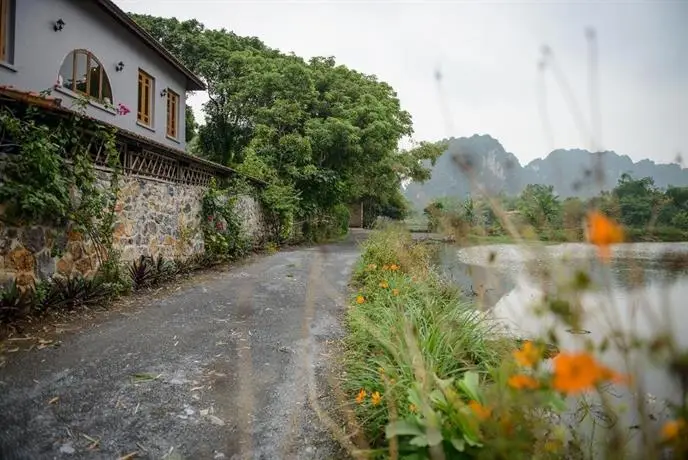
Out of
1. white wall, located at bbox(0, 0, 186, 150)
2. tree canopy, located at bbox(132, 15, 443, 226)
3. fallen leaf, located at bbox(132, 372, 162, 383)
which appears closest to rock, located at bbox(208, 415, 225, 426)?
fallen leaf, located at bbox(132, 372, 162, 383)

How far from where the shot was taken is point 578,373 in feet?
2.62

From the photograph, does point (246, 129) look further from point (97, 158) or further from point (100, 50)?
point (97, 158)

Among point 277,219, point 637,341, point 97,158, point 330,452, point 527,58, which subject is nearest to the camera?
point 637,341

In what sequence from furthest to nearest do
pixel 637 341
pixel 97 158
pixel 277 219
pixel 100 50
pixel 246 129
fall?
pixel 246 129 → pixel 277 219 → pixel 100 50 → pixel 97 158 → pixel 637 341

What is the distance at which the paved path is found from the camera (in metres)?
2.67

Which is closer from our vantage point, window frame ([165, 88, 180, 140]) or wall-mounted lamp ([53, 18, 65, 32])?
wall-mounted lamp ([53, 18, 65, 32])

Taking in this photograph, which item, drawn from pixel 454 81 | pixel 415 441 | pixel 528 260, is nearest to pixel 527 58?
pixel 454 81

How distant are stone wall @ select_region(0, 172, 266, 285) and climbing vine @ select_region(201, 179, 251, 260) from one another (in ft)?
0.71

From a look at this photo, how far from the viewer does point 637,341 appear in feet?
A: 3.28

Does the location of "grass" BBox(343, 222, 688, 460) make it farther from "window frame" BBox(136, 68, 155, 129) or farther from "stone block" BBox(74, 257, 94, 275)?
"window frame" BBox(136, 68, 155, 129)

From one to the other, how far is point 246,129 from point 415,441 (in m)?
22.1

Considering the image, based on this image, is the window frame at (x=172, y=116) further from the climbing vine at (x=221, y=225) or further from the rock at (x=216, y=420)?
the rock at (x=216, y=420)

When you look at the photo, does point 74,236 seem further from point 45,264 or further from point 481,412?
point 481,412

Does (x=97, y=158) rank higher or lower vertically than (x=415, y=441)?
higher
